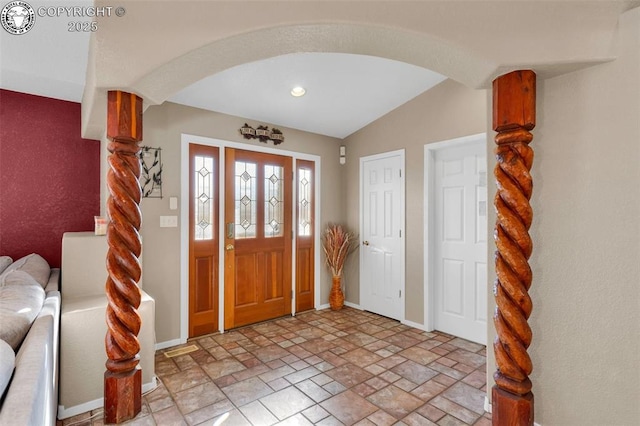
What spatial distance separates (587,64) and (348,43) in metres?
1.13

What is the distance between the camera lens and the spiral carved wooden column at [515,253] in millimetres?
1543

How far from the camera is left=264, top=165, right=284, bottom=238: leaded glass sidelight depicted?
393 cm

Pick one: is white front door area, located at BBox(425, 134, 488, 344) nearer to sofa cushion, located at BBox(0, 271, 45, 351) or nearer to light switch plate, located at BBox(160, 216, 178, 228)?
light switch plate, located at BBox(160, 216, 178, 228)

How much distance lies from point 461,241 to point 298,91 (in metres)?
2.29

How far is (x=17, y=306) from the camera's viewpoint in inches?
64.0

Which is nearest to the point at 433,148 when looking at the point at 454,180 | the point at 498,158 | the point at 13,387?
the point at 454,180

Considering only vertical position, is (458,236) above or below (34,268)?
above

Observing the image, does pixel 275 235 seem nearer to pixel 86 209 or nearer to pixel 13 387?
pixel 86 209

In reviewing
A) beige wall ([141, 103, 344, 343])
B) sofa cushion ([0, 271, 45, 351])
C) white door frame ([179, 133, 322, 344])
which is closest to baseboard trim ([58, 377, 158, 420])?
sofa cushion ([0, 271, 45, 351])

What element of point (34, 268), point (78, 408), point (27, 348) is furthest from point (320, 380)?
point (34, 268)

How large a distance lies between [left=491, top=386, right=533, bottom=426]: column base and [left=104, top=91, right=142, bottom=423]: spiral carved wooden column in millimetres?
1906

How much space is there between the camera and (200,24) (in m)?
1.56

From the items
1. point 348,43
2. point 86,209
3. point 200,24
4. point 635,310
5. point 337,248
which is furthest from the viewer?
point 337,248

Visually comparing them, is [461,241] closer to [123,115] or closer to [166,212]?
[166,212]
